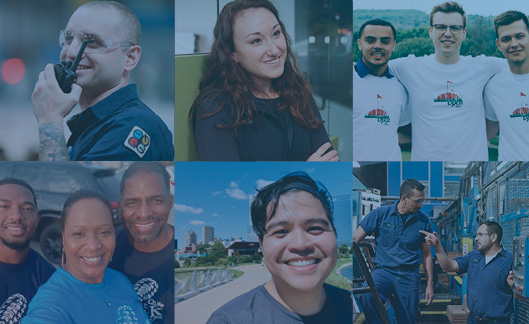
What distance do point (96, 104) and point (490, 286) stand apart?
3203 millimetres

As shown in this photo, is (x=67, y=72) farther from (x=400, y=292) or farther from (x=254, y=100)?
(x=400, y=292)

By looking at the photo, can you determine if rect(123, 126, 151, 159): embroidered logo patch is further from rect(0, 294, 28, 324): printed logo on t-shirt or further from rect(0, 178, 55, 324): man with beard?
rect(0, 294, 28, 324): printed logo on t-shirt

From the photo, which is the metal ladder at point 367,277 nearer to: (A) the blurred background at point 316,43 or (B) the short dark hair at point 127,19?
(A) the blurred background at point 316,43

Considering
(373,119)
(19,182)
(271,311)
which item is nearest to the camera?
(271,311)

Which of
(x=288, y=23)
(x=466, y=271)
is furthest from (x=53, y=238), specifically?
(x=466, y=271)

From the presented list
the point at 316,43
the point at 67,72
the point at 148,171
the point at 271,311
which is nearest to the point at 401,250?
the point at 271,311

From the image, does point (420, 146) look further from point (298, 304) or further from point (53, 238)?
point (53, 238)

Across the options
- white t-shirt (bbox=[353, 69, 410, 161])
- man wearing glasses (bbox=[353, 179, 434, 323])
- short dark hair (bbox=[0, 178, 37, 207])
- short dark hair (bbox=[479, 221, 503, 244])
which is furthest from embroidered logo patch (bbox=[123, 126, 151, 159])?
short dark hair (bbox=[479, 221, 503, 244])

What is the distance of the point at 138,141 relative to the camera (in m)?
4.06

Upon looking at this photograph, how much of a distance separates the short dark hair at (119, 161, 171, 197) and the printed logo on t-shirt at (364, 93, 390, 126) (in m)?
1.56

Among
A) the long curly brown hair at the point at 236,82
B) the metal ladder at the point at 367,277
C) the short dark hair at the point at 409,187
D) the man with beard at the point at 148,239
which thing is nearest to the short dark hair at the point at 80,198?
the man with beard at the point at 148,239

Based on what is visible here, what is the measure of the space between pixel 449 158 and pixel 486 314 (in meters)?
1.18

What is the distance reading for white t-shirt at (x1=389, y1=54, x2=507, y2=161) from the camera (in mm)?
4195

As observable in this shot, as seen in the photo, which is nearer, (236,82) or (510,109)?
(236,82)
